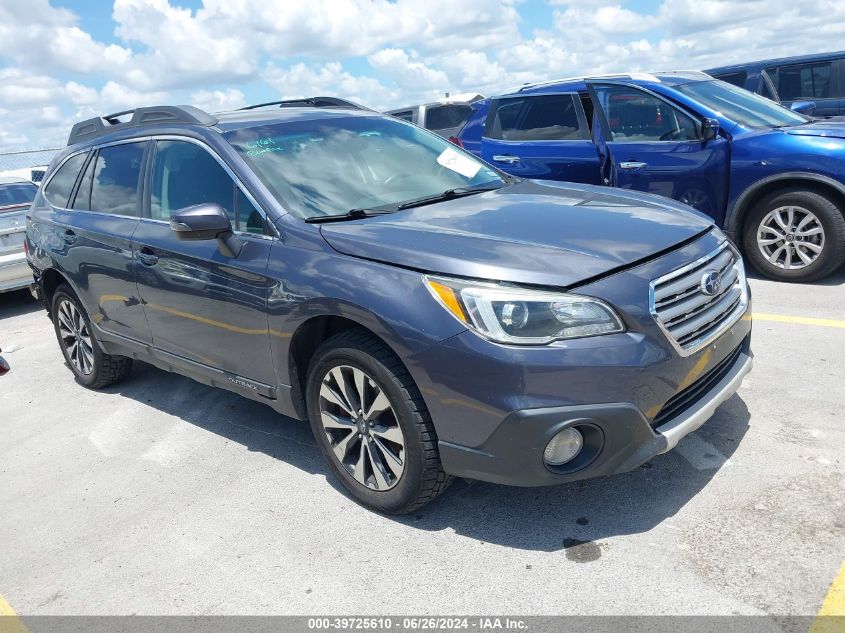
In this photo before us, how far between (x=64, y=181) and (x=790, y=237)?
5.62m

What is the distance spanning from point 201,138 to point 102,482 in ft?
6.30

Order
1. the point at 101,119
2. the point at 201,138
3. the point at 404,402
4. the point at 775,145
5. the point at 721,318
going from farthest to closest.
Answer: the point at 775,145 → the point at 101,119 → the point at 201,138 → the point at 721,318 → the point at 404,402

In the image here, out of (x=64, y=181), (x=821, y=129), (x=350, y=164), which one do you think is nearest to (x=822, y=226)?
(x=821, y=129)

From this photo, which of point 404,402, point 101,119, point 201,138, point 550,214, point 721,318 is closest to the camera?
point 404,402

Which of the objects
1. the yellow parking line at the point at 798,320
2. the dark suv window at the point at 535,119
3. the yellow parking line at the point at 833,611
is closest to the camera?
the yellow parking line at the point at 833,611

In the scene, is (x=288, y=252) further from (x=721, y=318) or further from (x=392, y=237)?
(x=721, y=318)

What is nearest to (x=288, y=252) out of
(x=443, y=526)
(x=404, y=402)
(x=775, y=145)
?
(x=404, y=402)

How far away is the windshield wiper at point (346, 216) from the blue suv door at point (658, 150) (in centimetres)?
393

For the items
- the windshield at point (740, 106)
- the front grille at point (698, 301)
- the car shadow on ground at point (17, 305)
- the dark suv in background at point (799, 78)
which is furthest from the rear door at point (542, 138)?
the car shadow on ground at point (17, 305)

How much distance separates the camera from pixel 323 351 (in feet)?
10.5

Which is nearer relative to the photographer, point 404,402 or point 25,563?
point 404,402

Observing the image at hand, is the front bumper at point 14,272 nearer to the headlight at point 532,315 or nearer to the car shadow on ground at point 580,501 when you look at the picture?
the car shadow on ground at point 580,501

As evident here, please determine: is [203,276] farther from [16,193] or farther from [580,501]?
[16,193]

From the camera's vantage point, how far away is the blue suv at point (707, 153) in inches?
231
